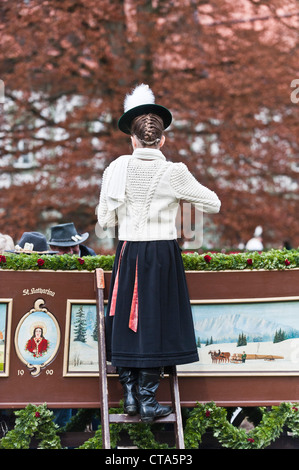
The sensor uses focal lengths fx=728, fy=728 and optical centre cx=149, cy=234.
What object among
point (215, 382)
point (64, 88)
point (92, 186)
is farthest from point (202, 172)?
point (215, 382)

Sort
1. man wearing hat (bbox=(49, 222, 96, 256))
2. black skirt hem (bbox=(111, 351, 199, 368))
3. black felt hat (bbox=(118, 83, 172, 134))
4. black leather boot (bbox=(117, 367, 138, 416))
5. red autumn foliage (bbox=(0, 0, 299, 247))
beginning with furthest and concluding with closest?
1. red autumn foliage (bbox=(0, 0, 299, 247))
2. man wearing hat (bbox=(49, 222, 96, 256))
3. black felt hat (bbox=(118, 83, 172, 134))
4. black leather boot (bbox=(117, 367, 138, 416))
5. black skirt hem (bbox=(111, 351, 199, 368))

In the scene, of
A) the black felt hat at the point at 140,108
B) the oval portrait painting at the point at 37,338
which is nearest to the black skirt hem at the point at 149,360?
the oval portrait painting at the point at 37,338

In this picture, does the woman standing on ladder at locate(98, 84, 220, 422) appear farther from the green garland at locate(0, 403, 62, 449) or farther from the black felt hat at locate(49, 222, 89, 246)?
the black felt hat at locate(49, 222, 89, 246)

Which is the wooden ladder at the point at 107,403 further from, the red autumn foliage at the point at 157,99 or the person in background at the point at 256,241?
the red autumn foliage at the point at 157,99

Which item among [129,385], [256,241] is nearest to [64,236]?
[129,385]

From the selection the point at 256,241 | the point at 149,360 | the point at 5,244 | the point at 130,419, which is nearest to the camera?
the point at 149,360

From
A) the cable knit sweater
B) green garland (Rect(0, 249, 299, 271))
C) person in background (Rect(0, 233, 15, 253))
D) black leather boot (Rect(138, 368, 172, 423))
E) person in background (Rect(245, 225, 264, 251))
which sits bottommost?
black leather boot (Rect(138, 368, 172, 423))

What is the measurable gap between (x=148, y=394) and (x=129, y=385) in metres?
0.16

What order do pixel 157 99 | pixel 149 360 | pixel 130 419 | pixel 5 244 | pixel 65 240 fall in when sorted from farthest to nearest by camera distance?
pixel 157 99 < pixel 65 240 < pixel 5 244 < pixel 130 419 < pixel 149 360

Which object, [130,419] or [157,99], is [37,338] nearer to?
[130,419]

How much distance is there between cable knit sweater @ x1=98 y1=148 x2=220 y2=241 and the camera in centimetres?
454

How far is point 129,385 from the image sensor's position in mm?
4555

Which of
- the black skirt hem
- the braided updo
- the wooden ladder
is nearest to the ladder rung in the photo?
the wooden ladder

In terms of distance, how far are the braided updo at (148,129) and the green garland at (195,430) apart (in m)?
1.82
